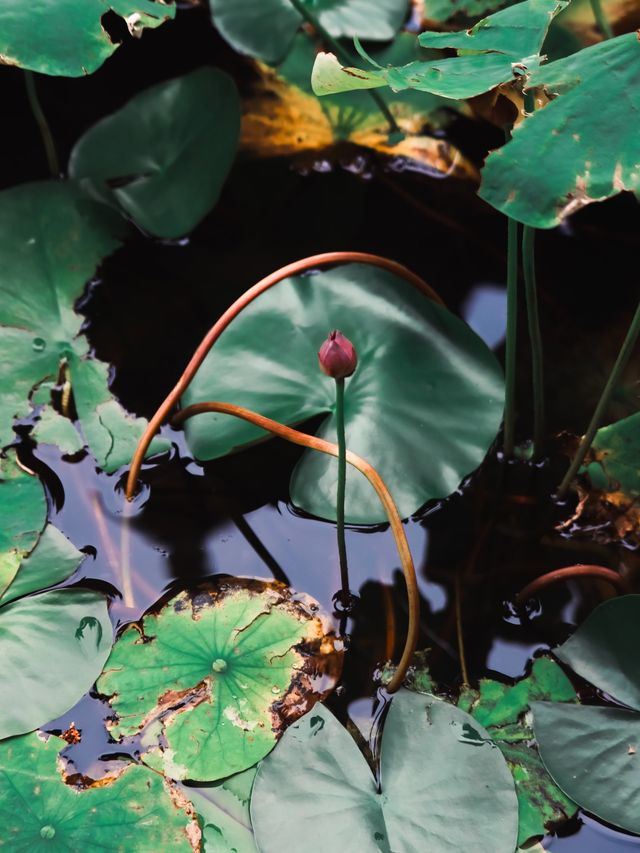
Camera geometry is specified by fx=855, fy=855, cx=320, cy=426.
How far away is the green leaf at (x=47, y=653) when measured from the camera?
3.07 ft

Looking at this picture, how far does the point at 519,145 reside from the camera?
84 centimetres

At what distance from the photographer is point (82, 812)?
87 centimetres

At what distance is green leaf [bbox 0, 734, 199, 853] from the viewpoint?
2.78 feet

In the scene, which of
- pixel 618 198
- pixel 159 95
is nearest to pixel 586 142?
pixel 618 198

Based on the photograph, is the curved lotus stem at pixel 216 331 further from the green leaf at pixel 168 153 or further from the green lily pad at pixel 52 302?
the green leaf at pixel 168 153

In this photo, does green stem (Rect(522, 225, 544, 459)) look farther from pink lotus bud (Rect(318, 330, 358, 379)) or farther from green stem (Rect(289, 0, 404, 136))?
green stem (Rect(289, 0, 404, 136))

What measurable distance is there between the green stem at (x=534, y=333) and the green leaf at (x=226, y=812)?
0.59 metres

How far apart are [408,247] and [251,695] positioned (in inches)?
32.7

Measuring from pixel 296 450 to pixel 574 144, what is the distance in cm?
56

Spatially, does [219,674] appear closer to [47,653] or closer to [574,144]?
[47,653]

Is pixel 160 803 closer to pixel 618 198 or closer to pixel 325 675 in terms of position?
pixel 325 675

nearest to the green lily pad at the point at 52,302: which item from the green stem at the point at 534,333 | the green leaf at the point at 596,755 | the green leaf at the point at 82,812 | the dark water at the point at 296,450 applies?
the dark water at the point at 296,450

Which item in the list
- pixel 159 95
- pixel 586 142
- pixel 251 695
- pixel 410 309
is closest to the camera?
pixel 586 142

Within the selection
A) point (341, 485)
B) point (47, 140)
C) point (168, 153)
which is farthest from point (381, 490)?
point (47, 140)
